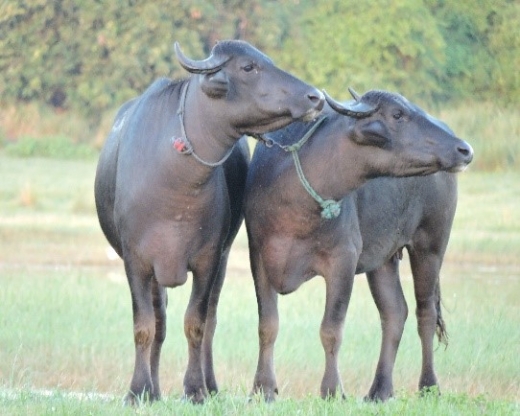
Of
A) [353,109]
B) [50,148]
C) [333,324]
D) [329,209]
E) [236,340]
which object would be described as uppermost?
[353,109]

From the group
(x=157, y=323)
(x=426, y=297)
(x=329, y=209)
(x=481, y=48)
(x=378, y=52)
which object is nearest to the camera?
(x=329, y=209)

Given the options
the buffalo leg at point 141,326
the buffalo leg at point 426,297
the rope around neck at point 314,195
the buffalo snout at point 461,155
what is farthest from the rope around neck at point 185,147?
the buffalo leg at point 426,297

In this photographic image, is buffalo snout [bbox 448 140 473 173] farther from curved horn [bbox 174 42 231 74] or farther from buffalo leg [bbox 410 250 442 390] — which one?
buffalo leg [bbox 410 250 442 390]

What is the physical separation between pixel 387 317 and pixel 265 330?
145 cm

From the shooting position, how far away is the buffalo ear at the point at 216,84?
28.6 feet

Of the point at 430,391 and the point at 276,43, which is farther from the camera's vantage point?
the point at 276,43

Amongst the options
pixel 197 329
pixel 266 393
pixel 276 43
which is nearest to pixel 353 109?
pixel 197 329

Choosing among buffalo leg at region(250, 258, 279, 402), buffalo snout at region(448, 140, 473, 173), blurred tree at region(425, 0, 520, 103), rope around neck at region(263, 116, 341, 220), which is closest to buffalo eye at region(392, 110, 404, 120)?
buffalo snout at region(448, 140, 473, 173)

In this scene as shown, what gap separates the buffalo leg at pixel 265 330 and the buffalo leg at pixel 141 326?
61 centimetres

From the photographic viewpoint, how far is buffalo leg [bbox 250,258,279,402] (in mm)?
9266

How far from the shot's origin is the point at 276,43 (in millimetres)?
26578

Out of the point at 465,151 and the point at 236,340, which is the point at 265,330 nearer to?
the point at 465,151

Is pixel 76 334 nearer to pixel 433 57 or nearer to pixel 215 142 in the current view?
pixel 215 142

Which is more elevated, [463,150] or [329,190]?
[463,150]
